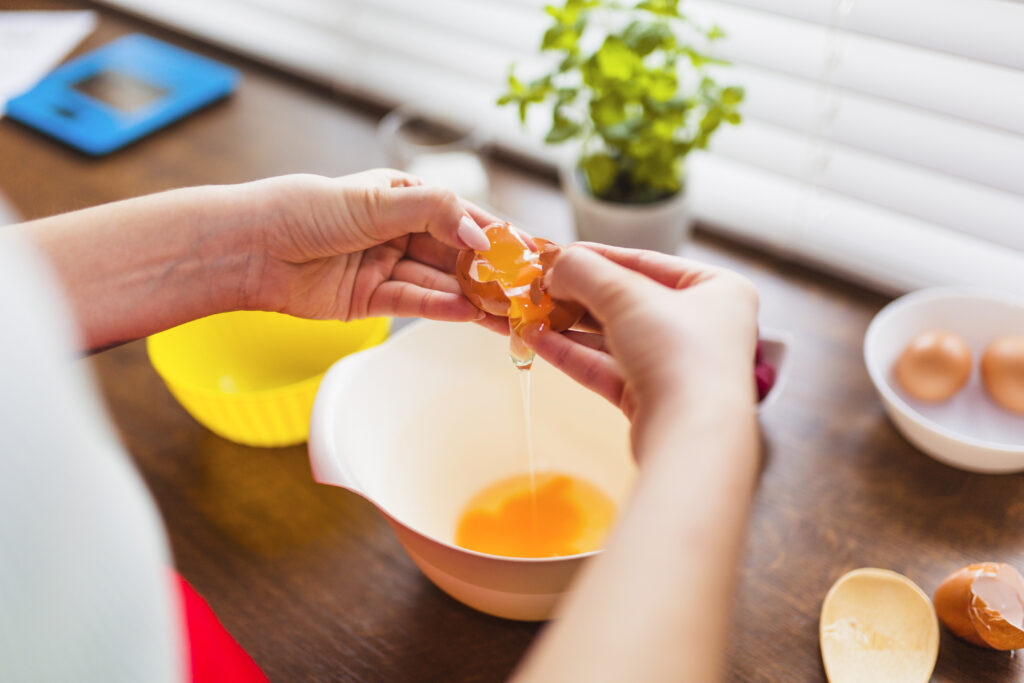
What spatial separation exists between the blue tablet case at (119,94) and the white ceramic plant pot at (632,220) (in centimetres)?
90

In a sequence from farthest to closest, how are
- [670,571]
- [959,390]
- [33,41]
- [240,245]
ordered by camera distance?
1. [33,41]
2. [959,390]
3. [240,245]
4. [670,571]

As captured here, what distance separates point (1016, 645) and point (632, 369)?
0.44 metres

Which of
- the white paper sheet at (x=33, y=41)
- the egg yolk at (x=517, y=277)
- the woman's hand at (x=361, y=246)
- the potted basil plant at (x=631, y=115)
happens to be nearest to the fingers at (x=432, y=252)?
the woman's hand at (x=361, y=246)

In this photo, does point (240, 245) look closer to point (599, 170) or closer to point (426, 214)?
point (426, 214)

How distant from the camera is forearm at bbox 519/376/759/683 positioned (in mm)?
425

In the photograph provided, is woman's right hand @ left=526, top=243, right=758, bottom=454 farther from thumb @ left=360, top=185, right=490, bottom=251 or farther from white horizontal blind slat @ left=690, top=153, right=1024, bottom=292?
white horizontal blind slat @ left=690, top=153, right=1024, bottom=292

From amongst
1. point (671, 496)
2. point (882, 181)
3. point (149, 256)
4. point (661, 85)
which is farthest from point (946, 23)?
point (149, 256)

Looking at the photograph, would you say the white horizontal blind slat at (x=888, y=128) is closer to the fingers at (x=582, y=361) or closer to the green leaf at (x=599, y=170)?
the green leaf at (x=599, y=170)

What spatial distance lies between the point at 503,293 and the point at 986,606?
1.65ft

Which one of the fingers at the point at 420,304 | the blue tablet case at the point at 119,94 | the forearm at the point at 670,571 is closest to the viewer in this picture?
the forearm at the point at 670,571

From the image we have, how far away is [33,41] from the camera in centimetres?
175

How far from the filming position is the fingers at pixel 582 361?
698 millimetres

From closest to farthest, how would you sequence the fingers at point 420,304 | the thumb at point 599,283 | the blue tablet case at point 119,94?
the thumb at point 599,283, the fingers at point 420,304, the blue tablet case at point 119,94

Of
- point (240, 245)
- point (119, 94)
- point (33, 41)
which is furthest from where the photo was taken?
point (33, 41)
